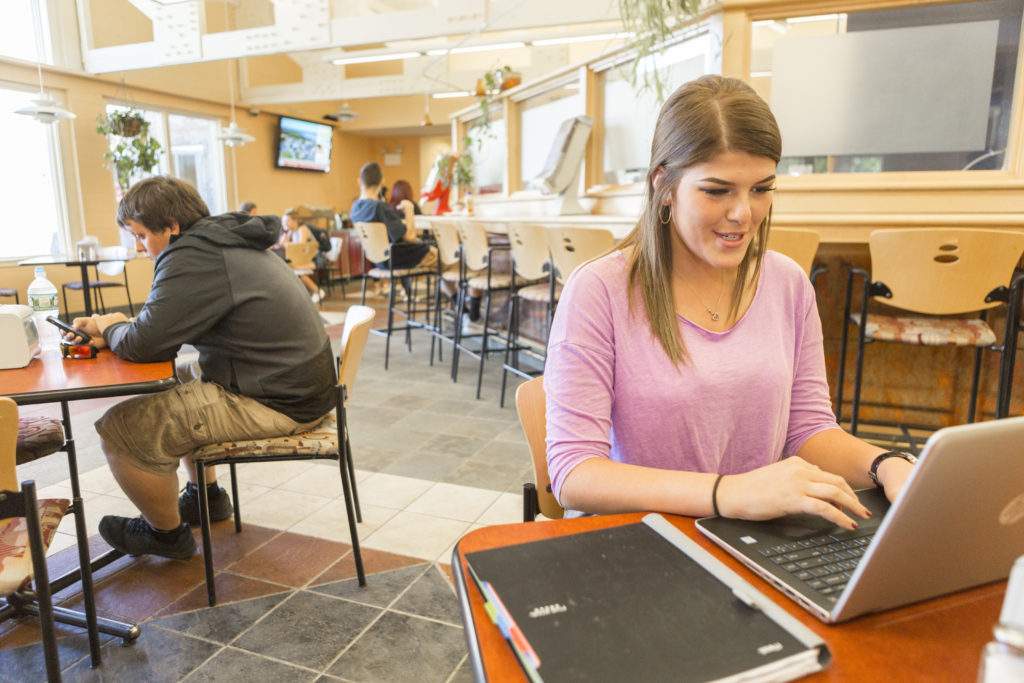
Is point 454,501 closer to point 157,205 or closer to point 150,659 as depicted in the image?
point 150,659

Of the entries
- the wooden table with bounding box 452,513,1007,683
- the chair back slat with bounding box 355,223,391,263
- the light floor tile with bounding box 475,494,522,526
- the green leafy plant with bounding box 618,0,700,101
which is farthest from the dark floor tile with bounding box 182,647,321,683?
the chair back slat with bounding box 355,223,391,263

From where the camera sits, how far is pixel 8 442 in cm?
118

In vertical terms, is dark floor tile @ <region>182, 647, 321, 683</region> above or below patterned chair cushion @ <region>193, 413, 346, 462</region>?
below

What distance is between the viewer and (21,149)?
6680 millimetres

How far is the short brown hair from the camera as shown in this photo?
77.7 inches

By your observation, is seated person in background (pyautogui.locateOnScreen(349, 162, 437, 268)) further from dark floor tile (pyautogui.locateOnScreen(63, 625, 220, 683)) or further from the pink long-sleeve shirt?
the pink long-sleeve shirt

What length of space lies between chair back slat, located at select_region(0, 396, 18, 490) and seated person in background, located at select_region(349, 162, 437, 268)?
3607mm

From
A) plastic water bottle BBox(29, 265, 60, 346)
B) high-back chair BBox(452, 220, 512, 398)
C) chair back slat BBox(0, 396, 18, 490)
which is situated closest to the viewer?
chair back slat BBox(0, 396, 18, 490)

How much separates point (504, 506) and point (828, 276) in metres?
1.84

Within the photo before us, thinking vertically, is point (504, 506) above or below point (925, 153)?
below

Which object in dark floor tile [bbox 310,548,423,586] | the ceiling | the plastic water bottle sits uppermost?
the ceiling

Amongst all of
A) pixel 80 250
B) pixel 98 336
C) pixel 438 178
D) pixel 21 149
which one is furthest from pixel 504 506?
pixel 21 149

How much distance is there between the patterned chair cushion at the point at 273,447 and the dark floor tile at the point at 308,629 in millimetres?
417

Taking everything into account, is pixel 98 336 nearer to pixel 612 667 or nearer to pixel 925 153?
pixel 612 667
